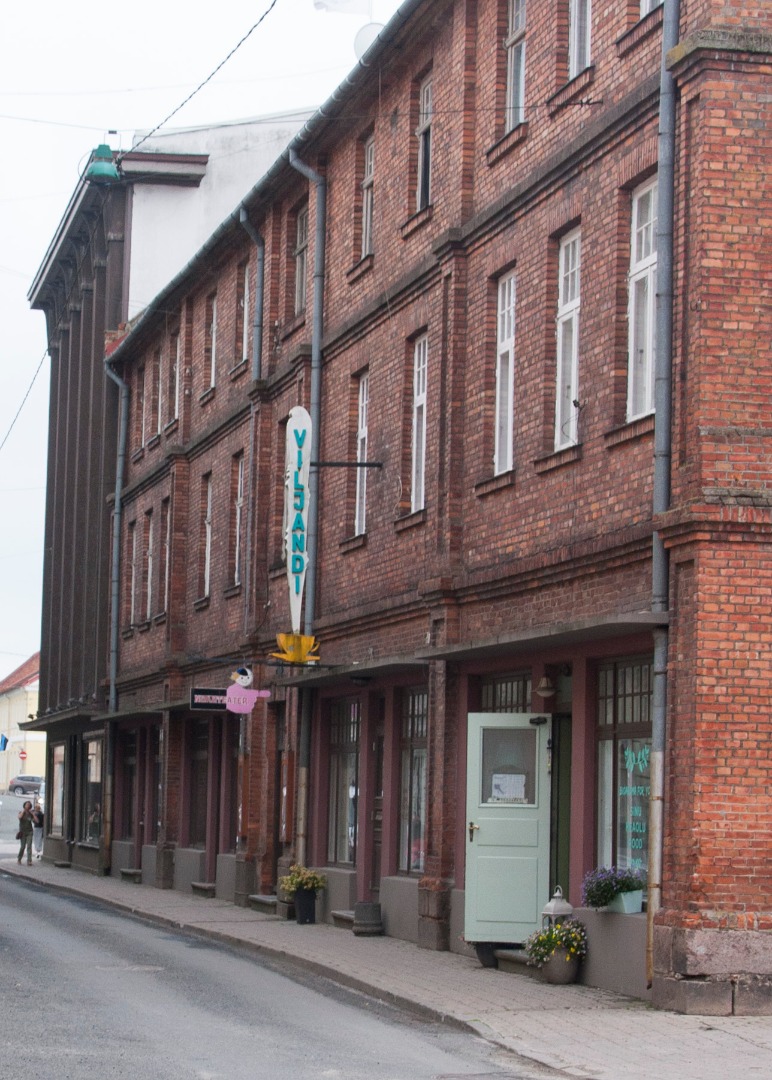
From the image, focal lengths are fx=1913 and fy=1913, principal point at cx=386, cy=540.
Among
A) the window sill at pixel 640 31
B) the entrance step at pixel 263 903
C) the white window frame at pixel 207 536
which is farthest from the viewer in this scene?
the white window frame at pixel 207 536

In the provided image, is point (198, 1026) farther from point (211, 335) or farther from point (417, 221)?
point (211, 335)

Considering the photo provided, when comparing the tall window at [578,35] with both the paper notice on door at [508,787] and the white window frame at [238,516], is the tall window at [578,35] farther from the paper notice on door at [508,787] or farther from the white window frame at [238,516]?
the white window frame at [238,516]

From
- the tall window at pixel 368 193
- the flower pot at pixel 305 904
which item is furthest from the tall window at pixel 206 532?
the flower pot at pixel 305 904

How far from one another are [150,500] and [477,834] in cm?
2071

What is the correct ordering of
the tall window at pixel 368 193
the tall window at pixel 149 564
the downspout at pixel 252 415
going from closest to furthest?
the tall window at pixel 368 193
the downspout at pixel 252 415
the tall window at pixel 149 564

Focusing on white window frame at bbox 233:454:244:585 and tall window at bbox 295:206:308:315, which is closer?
tall window at bbox 295:206:308:315

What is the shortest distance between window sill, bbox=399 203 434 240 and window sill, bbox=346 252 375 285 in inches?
50.2

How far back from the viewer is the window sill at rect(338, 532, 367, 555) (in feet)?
76.9

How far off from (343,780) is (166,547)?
12.0 metres

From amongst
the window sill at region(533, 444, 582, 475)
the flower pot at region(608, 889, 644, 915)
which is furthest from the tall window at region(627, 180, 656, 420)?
the flower pot at region(608, 889, 644, 915)

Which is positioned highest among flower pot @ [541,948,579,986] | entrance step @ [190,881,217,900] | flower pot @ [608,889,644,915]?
flower pot @ [608,889,644,915]

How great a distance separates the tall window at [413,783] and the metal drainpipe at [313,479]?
316 cm

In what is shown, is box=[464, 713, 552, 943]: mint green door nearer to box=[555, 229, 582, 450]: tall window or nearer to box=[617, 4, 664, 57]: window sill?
box=[555, 229, 582, 450]: tall window

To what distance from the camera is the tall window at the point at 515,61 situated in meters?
19.1
